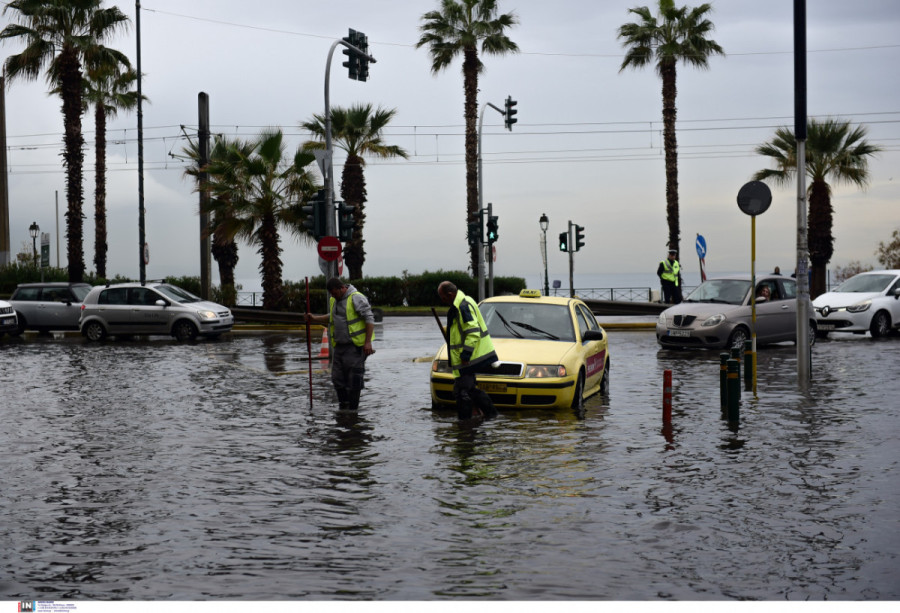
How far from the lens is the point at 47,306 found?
30531 millimetres

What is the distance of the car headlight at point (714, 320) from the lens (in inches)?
845

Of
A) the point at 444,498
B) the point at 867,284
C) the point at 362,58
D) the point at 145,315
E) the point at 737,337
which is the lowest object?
the point at 444,498

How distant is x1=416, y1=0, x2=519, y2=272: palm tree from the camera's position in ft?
154

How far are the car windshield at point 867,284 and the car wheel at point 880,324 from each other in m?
0.78

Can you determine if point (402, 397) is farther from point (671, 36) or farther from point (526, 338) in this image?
point (671, 36)

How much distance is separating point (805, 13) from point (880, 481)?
29.5 feet

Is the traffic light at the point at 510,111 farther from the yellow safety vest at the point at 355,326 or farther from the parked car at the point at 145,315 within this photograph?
the yellow safety vest at the point at 355,326

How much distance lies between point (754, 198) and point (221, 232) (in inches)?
963

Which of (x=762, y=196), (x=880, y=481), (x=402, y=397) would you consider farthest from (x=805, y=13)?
(x=880, y=481)

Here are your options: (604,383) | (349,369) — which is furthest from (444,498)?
(604,383)

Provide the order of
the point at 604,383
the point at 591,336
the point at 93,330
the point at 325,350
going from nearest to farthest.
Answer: the point at 591,336 < the point at 604,383 < the point at 325,350 < the point at 93,330

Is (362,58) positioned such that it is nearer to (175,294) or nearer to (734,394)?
(175,294)

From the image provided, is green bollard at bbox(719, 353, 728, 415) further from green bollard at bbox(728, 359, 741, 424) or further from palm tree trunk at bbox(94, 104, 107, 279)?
palm tree trunk at bbox(94, 104, 107, 279)

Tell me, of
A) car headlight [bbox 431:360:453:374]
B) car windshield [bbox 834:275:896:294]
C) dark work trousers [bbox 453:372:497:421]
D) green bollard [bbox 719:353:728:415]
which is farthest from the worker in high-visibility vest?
dark work trousers [bbox 453:372:497:421]
